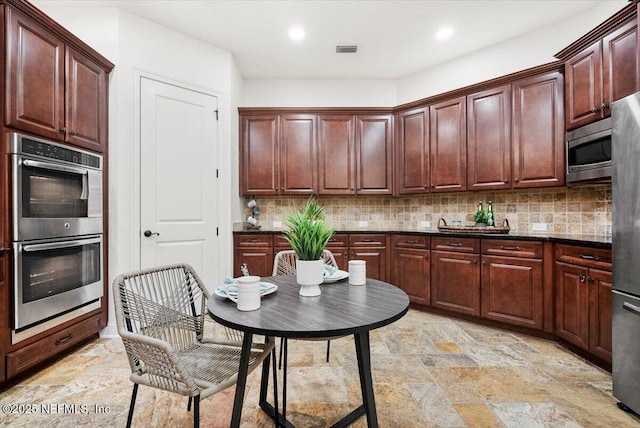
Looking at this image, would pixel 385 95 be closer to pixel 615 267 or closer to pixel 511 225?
pixel 511 225

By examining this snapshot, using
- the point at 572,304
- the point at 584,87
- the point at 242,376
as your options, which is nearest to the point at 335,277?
the point at 242,376

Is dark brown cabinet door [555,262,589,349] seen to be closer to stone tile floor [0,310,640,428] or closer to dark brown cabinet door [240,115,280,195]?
stone tile floor [0,310,640,428]

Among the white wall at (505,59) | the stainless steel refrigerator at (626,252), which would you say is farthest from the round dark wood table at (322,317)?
the white wall at (505,59)

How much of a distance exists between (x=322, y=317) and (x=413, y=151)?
3181 mm

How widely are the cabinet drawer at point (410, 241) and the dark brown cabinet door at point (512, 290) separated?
0.64 m

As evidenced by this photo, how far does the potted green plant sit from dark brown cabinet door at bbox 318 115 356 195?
2.71 m

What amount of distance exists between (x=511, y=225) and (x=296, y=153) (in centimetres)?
263

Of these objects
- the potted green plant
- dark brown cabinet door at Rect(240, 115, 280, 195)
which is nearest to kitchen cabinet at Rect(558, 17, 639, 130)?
the potted green plant

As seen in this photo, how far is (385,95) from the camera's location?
4449 millimetres

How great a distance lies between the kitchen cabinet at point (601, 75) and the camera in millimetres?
2230

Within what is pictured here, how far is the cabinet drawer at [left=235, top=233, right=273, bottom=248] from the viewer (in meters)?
3.82

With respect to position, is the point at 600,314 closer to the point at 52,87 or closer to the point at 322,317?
the point at 322,317

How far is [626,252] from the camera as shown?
1776 millimetres

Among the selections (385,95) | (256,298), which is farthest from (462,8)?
(256,298)
